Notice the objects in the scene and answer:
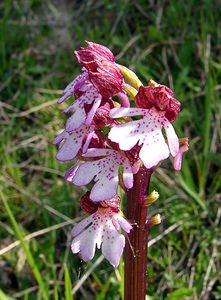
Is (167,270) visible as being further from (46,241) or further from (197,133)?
(197,133)

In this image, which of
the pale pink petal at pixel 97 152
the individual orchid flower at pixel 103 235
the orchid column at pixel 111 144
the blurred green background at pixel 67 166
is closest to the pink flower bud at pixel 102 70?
the orchid column at pixel 111 144

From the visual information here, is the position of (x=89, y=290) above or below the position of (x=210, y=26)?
below

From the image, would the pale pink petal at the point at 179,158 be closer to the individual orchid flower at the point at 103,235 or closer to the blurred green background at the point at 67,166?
the individual orchid flower at the point at 103,235

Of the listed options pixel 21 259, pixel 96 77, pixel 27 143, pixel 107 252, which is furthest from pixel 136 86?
pixel 27 143

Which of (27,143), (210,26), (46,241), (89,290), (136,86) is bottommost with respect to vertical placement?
(89,290)

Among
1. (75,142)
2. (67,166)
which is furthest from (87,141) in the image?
(67,166)

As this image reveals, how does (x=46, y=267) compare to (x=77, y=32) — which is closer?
(x=46, y=267)

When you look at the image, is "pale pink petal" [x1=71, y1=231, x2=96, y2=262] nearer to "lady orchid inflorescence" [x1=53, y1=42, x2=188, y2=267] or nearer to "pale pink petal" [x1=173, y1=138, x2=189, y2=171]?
"lady orchid inflorescence" [x1=53, y1=42, x2=188, y2=267]
